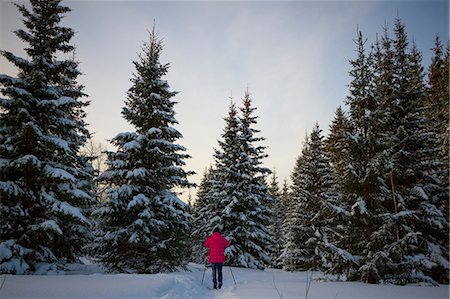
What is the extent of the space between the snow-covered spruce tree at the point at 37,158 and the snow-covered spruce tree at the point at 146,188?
1.89 meters

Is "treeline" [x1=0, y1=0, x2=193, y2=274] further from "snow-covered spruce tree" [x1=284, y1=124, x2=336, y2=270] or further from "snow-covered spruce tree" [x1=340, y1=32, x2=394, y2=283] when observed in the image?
"snow-covered spruce tree" [x1=284, y1=124, x2=336, y2=270]

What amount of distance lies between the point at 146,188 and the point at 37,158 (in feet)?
15.7

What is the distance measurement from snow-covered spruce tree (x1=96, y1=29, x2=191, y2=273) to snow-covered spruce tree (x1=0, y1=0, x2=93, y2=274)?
74.4 inches

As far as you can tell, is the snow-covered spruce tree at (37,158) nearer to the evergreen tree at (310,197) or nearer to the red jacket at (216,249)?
the red jacket at (216,249)

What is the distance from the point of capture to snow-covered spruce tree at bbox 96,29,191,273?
12750 mm

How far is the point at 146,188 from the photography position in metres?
13.4

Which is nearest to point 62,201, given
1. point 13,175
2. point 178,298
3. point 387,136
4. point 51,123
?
point 13,175

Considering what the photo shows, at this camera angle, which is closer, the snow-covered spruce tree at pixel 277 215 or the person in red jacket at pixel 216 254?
the person in red jacket at pixel 216 254

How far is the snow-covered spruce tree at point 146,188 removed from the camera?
41.8 feet

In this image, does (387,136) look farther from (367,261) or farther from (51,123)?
(51,123)

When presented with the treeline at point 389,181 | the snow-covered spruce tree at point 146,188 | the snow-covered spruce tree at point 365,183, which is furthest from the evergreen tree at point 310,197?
the snow-covered spruce tree at point 146,188

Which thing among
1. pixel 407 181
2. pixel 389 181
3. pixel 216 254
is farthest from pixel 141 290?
pixel 407 181

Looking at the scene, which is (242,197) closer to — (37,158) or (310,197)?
(310,197)

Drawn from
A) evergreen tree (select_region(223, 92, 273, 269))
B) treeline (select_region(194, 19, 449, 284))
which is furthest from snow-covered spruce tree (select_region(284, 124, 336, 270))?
treeline (select_region(194, 19, 449, 284))
